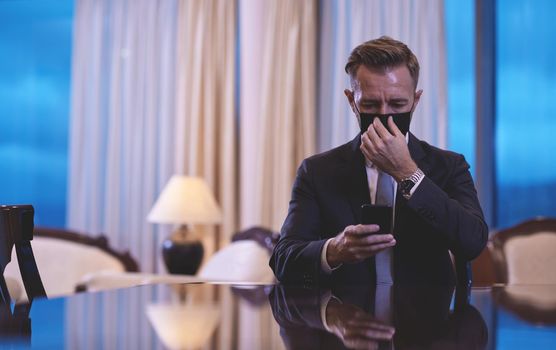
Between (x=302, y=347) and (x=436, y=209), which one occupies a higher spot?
(x=436, y=209)

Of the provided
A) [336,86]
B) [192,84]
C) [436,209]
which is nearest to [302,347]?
[436,209]

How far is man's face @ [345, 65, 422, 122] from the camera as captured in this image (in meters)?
1.90

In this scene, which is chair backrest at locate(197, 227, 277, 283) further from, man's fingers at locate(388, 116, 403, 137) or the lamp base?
man's fingers at locate(388, 116, 403, 137)

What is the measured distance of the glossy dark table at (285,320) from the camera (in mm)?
929

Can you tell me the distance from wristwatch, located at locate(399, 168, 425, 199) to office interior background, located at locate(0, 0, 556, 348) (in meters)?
2.83

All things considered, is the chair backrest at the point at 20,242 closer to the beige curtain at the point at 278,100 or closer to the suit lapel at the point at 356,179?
the suit lapel at the point at 356,179

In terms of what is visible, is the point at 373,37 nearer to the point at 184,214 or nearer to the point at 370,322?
the point at 184,214

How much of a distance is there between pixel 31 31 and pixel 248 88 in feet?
6.10

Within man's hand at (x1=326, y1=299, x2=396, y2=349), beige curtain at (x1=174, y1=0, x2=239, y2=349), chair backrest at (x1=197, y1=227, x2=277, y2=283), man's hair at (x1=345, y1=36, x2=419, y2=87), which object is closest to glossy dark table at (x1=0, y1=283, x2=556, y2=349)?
man's hand at (x1=326, y1=299, x2=396, y2=349)

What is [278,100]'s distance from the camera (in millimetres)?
5039

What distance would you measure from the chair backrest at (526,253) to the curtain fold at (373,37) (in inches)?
52.7

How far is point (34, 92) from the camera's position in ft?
18.8

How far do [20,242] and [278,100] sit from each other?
11.8 ft

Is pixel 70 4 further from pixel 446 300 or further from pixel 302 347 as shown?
pixel 302 347
